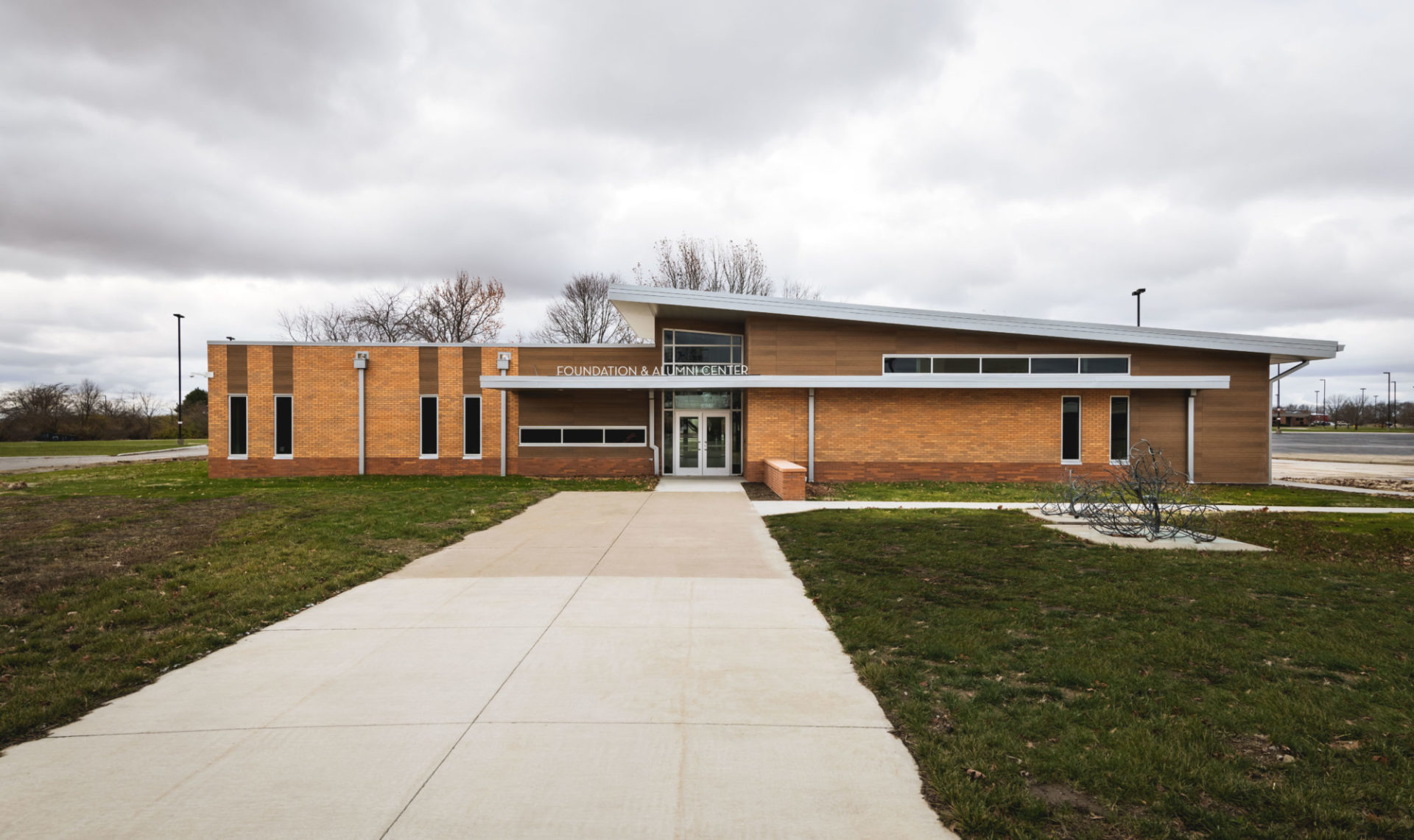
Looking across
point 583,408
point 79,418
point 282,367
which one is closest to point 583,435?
point 583,408

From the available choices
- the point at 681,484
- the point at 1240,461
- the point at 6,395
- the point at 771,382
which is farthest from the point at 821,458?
the point at 6,395

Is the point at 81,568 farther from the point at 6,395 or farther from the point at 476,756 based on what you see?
the point at 6,395

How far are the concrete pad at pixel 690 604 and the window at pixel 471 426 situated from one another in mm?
17078

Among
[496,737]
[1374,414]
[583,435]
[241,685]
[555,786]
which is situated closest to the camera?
[555,786]

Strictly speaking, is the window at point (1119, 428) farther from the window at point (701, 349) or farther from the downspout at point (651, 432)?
the downspout at point (651, 432)

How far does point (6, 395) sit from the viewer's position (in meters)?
66.4

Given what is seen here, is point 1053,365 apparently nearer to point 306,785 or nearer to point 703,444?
point 703,444

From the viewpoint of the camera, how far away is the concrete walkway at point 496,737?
326cm

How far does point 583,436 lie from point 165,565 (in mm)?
15106

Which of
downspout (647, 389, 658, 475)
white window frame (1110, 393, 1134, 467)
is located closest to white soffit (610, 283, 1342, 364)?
white window frame (1110, 393, 1134, 467)

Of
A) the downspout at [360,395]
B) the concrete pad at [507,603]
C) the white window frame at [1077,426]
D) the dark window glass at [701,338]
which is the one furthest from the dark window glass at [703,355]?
the concrete pad at [507,603]

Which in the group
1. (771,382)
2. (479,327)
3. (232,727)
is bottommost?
(232,727)

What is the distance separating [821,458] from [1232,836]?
17.8 m

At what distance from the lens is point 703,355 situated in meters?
22.9
